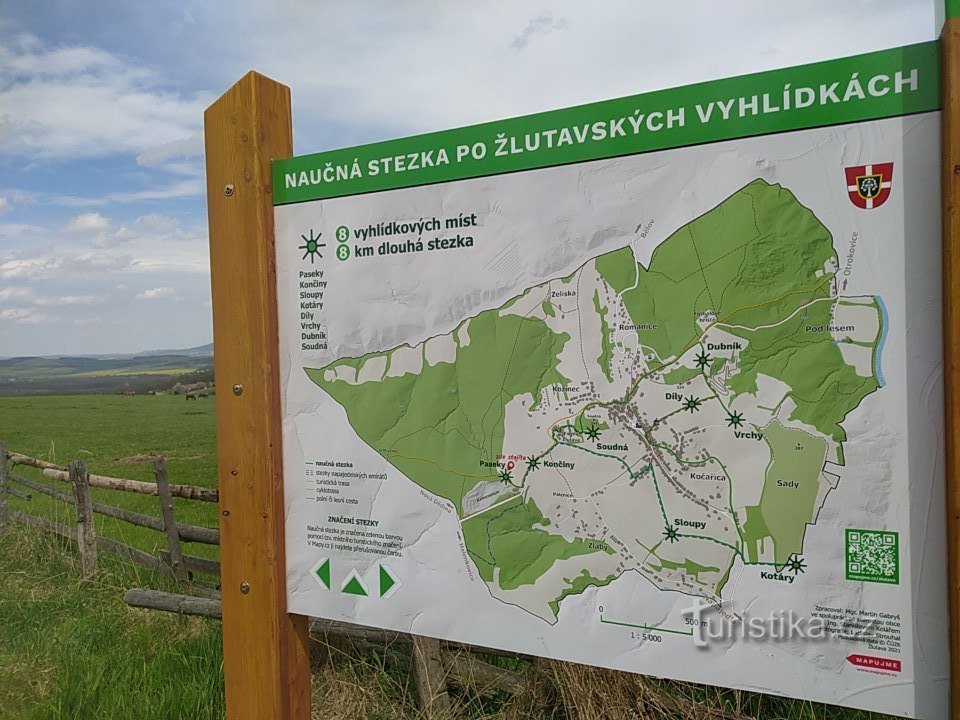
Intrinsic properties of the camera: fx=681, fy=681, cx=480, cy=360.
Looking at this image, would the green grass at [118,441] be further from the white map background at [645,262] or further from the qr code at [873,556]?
the qr code at [873,556]

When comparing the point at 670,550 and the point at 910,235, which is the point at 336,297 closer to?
the point at 670,550

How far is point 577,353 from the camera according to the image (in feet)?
5.91

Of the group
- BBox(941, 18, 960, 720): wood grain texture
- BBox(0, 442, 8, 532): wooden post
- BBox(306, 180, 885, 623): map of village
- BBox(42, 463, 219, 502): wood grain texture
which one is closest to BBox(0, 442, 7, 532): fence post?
BBox(0, 442, 8, 532): wooden post

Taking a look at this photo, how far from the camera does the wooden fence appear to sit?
314 cm

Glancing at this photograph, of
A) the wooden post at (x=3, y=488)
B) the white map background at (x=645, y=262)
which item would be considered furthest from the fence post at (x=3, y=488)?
the white map background at (x=645, y=262)

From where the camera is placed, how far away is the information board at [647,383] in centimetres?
151

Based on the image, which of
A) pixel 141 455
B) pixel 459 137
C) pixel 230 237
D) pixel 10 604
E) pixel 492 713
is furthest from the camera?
pixel 141 455

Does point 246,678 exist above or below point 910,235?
below

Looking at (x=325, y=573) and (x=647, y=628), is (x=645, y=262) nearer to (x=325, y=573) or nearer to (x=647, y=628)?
(x=647, y=628)

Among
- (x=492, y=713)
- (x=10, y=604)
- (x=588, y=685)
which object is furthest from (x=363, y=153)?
(x=10, y=604)

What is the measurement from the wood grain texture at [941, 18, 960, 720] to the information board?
0.04m

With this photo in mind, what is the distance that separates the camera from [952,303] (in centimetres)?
142

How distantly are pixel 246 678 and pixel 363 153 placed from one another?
1.74m

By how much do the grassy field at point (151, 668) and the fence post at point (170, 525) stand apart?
0.16 metres
